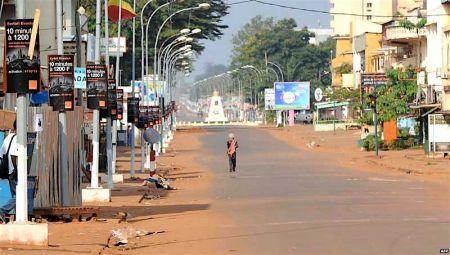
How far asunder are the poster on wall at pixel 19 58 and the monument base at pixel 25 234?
2.11m

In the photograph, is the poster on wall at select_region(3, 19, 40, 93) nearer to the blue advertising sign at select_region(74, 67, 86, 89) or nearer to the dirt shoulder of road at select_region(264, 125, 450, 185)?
the blue advertising sign at select_region(74, 67, 86, 89)

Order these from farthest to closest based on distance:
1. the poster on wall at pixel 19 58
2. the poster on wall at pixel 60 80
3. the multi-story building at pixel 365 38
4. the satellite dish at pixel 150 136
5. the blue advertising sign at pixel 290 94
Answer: the blue advertising sign at pixel 290 94
the multi-story building at pixel 365 38
the satellite dish at pixel 150 136
the poster on wall at pixel 60 80
the poster on wall at pixel 19 58

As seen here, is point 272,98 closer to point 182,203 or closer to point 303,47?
point 303,47

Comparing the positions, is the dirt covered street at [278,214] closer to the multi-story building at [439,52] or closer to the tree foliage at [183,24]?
the multi-story building at [439,52]

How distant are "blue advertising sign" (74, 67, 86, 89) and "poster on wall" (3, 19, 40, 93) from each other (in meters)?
9.85

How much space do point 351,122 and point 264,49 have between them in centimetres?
6478

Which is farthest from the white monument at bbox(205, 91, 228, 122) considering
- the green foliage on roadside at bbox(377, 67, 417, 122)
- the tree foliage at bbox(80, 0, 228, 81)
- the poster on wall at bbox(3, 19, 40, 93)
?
the poster on wall at bbox(3, 19, 40, 93)

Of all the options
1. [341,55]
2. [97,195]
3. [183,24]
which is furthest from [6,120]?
[341,55]

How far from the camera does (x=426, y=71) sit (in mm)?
65750

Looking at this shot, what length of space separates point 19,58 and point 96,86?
11.8 m

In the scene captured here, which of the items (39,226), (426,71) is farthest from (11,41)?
(426,71)

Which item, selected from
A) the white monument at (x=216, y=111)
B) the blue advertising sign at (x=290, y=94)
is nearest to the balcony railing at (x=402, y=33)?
the blue advertising sign at (x=290, y=94)

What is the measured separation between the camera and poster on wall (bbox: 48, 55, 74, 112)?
23828 millimetres

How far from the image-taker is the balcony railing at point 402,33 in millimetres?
→ 73688
